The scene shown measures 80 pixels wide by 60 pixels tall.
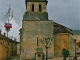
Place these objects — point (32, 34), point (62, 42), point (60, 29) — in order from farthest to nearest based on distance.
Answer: point (60, 29) < point (62, 42) < point (32, 34)

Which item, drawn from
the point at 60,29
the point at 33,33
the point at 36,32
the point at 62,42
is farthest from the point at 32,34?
the point at 60,29

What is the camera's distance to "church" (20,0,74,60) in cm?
3950

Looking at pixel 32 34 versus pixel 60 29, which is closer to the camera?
pixel 32 34

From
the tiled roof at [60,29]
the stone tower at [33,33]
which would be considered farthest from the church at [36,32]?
the tiled roof at [60,29]

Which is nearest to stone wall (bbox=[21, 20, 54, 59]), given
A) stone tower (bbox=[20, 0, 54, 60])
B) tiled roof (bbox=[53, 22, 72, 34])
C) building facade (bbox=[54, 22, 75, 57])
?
stone tower (bbox=[20, 0, 54, 60])

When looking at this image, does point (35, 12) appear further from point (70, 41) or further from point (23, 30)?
point (70, 41)

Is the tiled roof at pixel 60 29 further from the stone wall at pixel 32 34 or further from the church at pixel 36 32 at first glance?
the stone wall at pixel 32 34

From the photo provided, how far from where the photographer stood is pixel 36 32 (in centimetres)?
3991

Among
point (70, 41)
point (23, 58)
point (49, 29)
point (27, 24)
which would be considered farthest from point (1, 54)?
point (70, 41)

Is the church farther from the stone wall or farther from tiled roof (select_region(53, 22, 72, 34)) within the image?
tiled roof (select_region(53, 22, 72, 34))

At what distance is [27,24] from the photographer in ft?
131

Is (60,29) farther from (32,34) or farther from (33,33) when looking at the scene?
(32,34)

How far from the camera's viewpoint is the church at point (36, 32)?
130 feet

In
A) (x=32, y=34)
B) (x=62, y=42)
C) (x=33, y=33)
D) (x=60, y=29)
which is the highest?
(x=60, y=29)
